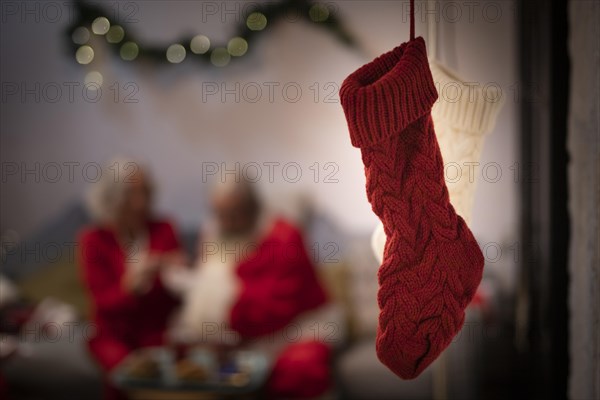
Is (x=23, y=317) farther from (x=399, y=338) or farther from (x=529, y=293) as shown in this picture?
(x=399, y=338)

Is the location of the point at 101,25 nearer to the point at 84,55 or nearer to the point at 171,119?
the point at 84,55

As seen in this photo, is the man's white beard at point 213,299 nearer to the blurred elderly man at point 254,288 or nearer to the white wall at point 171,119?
the blurred elderly man at point 254,288

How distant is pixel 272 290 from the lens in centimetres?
246

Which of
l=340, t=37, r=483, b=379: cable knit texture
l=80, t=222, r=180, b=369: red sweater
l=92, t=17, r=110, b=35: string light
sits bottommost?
l=80, t=222, r=180, b=369: red sweater

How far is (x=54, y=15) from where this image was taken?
8.40 ft

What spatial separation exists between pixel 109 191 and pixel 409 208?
6.11 ft

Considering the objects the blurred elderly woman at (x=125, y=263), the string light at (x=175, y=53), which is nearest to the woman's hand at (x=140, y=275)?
the blurred elderly woman at (x=125, y=263)

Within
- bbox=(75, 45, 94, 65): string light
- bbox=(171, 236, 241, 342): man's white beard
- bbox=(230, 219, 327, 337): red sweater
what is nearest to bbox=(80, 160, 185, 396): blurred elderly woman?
bbox=(171, 236, 241, 342): man's white beard

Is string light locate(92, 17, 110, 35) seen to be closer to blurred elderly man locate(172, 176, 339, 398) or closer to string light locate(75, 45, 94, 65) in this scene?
string light locate(75, 45, 94, 65)

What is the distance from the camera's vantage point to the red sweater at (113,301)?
97.0 inches

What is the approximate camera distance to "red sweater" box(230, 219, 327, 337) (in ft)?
8.07

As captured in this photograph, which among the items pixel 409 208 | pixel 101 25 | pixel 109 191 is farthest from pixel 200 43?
pixel 409 208

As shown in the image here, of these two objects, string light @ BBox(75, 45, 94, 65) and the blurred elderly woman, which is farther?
string light @ BBox(75, 45, 94, 65)

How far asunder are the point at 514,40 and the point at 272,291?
124 cm
